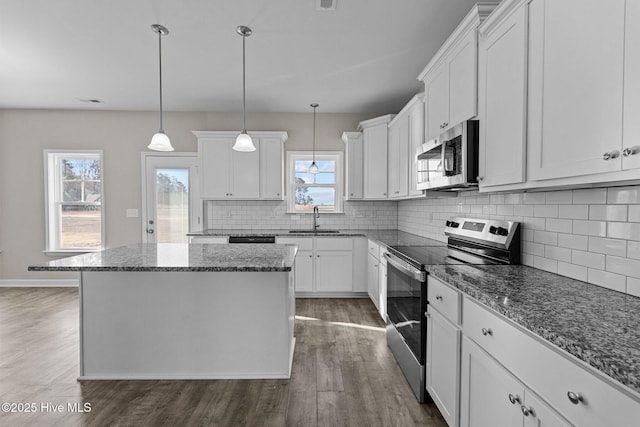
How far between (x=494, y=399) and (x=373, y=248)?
2.72 m

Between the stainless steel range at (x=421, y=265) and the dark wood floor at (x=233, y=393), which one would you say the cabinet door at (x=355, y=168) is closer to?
the stainless steel range at (x=421, y=265)

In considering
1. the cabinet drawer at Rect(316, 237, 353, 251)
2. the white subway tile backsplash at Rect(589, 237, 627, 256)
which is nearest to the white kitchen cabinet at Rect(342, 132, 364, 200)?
the cabinet drawer at Rect(316, 237, 353, 251)

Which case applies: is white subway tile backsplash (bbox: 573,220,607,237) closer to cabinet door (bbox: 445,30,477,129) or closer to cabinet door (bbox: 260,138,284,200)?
cabinet door (bbox: 445,30,477,129)

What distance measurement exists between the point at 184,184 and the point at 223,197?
33.8 inches

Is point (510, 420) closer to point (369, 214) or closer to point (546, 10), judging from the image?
point (546, 10)

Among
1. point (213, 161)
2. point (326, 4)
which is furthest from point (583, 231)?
point (213, 161)

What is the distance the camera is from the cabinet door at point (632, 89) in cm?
101

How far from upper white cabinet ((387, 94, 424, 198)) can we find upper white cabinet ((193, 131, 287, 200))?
5.04 ft

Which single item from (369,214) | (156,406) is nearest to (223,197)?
(369,214)

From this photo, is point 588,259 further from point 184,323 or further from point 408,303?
point 184,323

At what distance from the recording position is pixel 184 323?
2334 millimetres

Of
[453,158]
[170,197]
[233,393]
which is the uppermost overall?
[453,158]

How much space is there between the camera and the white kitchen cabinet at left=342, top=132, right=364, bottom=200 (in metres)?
4.72

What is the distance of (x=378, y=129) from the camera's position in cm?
438
